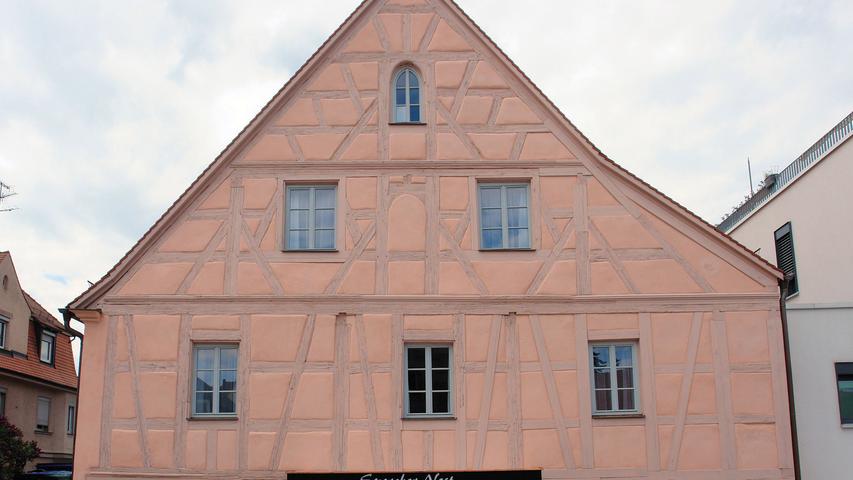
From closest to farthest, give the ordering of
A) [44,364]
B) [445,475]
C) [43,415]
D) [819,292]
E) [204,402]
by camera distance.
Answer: [445,475] → [204,402] → [819,292] → [43,415] → [44,364]

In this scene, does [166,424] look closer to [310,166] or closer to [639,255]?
[310,166]

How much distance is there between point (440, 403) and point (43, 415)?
21.4 meters

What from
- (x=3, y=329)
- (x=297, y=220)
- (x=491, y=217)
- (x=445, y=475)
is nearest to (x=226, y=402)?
(x=297, y=220)

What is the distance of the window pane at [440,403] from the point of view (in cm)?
1673

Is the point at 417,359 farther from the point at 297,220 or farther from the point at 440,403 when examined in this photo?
the point at 297,220

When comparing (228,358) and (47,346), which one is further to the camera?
(47,346)

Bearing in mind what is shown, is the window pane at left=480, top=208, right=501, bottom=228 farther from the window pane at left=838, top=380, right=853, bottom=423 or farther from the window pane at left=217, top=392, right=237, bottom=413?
the window pane at left=838, top=380, right=853, bottom=423

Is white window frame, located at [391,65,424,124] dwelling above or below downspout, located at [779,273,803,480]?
above

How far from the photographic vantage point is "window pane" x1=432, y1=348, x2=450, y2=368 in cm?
1689

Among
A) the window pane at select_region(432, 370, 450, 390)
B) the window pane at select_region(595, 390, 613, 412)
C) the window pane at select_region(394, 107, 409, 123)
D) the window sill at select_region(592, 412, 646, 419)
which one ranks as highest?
the window pane at select_region(394, 107, 409, 123)

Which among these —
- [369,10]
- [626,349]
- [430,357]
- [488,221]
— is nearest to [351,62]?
[369,10]

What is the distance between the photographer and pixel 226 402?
55.2 ft

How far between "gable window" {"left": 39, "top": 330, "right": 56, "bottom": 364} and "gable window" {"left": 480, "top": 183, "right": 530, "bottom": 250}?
22.1 metres

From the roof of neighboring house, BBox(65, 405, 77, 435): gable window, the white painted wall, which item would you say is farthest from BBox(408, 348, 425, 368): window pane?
BBox(65, 405, 77, 435): gable window
